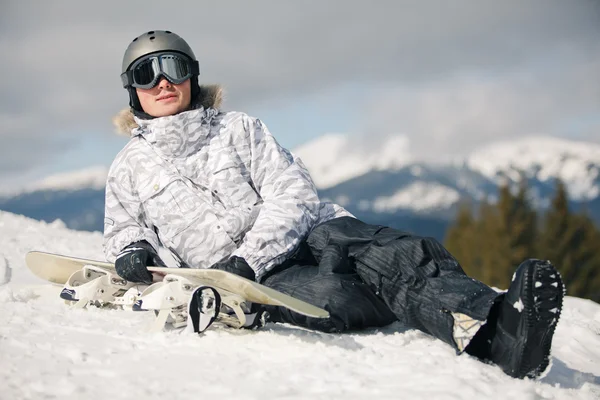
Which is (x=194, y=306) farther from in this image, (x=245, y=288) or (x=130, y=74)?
(x=130, y=74)

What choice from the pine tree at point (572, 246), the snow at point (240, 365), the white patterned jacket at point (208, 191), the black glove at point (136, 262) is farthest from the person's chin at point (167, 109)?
the pine tree at point (572, 246)

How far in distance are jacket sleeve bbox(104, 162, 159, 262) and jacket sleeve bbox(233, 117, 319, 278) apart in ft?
2.53

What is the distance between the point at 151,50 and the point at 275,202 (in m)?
1.38

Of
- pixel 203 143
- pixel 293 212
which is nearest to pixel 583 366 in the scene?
pixel 293 212

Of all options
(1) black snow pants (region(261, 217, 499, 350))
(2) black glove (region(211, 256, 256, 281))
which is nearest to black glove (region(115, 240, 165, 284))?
(2) black glove (region(211, 256, 256, 281))

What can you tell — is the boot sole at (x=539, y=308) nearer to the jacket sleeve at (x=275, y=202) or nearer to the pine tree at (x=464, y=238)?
the jacket sleeve at (x=275, y=202)

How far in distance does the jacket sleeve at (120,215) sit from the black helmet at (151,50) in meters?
0.54

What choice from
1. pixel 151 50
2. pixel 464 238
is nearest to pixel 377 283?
pixel 151 50

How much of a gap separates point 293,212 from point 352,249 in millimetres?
421

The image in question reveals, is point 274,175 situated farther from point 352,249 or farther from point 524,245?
point 524,245

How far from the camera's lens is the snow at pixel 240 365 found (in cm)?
226

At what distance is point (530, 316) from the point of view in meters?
2.44

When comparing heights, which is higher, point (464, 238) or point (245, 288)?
point (464, 238)

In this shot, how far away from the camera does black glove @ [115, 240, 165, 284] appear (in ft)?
11.5
